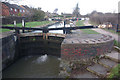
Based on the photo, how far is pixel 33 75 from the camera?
23.5 feet

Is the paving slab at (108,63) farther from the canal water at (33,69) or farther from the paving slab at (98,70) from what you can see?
the canal water at (33,69)

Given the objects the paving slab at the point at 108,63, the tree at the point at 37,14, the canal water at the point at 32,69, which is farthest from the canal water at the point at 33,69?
the tree at the point at 37,14

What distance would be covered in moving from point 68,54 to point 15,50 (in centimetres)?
643

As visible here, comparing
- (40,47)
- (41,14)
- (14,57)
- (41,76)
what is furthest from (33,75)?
(41,14)

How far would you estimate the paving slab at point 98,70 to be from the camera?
14.4 ft

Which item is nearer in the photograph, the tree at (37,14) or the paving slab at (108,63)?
the paving slab at (108,63)

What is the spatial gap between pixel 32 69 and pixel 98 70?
5.32 m

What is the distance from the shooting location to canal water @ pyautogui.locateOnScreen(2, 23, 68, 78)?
283 inches

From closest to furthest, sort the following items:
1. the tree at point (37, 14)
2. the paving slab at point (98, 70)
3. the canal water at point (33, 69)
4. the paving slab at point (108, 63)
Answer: the paving slab at point (98, 70), the paving slab at point (108, 63), the canal water at point (33, 69), the tree at point (37, 14)

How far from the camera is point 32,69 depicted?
26.3ft

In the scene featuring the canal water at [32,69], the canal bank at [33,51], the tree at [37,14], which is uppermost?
the tree at [37,14]

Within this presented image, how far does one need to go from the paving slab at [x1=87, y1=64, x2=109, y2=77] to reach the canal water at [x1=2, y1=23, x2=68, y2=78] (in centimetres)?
282

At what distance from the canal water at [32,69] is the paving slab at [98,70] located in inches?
111

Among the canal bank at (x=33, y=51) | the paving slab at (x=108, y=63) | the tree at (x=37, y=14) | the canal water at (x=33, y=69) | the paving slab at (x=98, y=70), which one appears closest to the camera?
the paving slab at (x=98, y=70)
